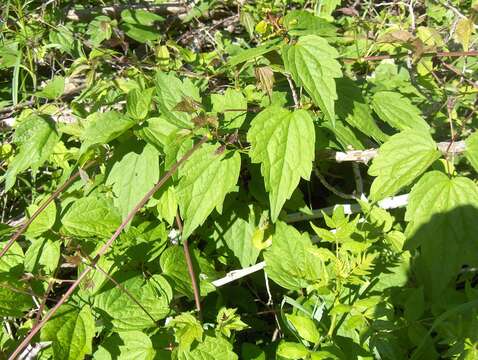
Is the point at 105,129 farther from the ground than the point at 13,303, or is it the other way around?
the point at 105,129

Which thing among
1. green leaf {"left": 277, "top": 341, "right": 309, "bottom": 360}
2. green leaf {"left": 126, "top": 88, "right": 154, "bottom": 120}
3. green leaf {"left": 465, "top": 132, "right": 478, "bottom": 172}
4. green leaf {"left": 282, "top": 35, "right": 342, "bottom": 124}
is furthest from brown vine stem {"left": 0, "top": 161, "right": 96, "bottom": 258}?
green leaf {"left": 465, "top": 132, "right": 478, "bottom": 172}

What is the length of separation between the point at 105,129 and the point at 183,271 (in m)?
0.60

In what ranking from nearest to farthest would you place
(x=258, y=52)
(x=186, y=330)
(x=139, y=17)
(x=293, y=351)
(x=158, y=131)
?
(x=293, y=351) < (x=186, y=330) < (x=258, y=52) < (x=158, y=131) < (x=139, y=17)

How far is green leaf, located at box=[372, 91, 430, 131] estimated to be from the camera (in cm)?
192

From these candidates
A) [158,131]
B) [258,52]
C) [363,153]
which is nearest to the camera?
[258,52]

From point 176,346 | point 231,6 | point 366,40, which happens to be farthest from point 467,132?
point 231,6

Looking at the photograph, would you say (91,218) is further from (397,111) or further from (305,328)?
(397,111)

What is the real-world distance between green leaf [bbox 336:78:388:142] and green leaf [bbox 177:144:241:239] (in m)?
0.51

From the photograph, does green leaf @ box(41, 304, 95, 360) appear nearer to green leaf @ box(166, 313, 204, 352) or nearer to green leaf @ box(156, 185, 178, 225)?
green leaf @ box(166, 313, 204, 352)

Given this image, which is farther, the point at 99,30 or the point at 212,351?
the point at 99,30

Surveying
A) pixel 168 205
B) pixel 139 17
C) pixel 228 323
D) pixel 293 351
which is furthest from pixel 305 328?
pixel 139 17

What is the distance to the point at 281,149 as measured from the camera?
1562mm

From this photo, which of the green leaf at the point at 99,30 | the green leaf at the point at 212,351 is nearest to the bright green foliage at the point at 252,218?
the green leaf at the point at 212,351

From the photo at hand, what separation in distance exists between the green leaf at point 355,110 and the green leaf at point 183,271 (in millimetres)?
Result: 793
